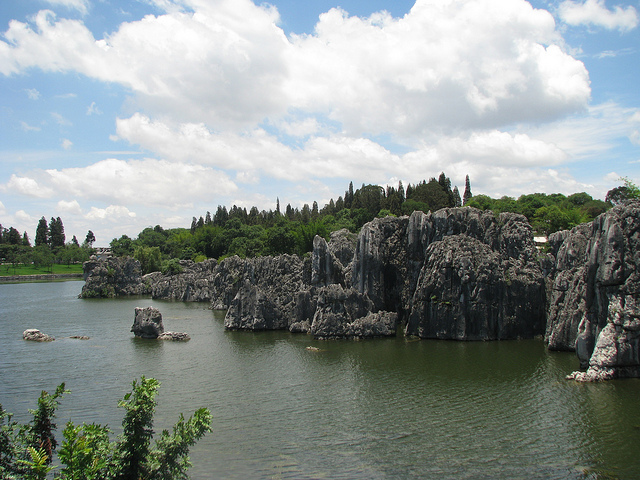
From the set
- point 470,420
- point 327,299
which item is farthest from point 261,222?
point 470,420

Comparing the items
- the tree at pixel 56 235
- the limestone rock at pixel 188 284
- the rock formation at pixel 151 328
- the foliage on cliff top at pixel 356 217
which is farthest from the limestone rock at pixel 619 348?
the tree at pixel 56 235

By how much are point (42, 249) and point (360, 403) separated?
495 feet

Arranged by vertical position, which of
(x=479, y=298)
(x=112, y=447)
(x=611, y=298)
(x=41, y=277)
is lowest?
(x=112, y=447)

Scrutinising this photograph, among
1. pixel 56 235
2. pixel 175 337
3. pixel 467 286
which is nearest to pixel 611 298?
pixel 467 286

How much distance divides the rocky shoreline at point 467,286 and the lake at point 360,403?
2.14 m

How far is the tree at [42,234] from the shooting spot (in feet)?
524

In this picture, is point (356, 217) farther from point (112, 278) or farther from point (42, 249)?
point (42, 249)

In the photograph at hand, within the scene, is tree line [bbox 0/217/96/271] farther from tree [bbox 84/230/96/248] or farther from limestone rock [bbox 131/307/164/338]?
limestone rock [bbox 131/307/164/338]

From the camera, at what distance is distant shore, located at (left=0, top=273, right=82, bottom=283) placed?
127 metres

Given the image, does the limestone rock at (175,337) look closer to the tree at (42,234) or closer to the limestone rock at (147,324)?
the limestone rock at (147,324)

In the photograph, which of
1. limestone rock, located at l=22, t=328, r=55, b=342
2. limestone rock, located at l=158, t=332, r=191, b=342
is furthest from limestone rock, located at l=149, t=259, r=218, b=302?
limestone rock, located at l=22, t=328, r=55, b=342

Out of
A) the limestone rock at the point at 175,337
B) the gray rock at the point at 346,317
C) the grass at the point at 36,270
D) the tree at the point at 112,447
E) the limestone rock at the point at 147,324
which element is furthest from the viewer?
the grass at the point at 36,270

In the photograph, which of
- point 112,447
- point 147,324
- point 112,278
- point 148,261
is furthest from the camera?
point 148,261

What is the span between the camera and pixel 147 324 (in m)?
43.8
